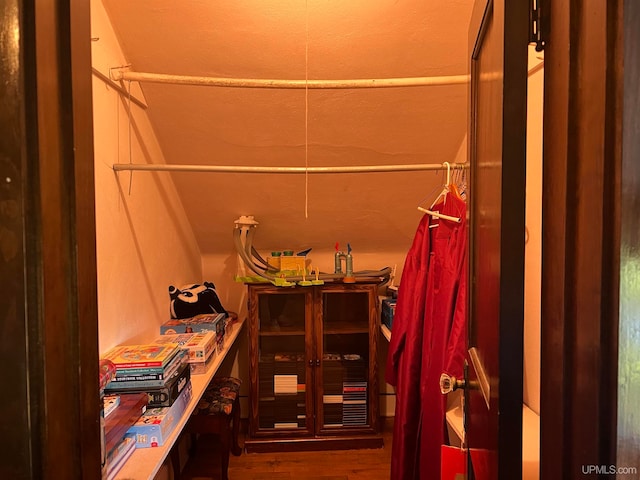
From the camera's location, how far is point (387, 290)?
2889mm

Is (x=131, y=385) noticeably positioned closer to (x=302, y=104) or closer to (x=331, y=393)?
(x=302, y=104)

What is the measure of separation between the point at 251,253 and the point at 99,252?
50.9 inches

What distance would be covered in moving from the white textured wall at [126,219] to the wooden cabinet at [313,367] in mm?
644

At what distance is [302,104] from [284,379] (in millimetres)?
1705

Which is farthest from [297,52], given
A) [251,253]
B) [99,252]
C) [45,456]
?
[45,456]

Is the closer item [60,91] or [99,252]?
[60,91]

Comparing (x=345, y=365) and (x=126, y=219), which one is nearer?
(x=126, y=219)

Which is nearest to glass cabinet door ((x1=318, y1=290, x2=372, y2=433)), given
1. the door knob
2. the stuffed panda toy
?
the stuffed panda toy

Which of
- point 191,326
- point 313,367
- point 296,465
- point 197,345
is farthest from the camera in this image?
point 313,367

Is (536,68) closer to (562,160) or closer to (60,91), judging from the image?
(562,160)

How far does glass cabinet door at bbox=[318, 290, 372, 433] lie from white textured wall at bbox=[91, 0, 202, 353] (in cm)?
102

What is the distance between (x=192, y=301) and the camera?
2363 mm

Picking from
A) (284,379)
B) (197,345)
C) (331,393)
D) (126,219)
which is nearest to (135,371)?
(197,345)

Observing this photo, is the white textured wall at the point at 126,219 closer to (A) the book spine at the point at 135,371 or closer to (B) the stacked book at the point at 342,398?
(A) the book spine at the point at 135,371
